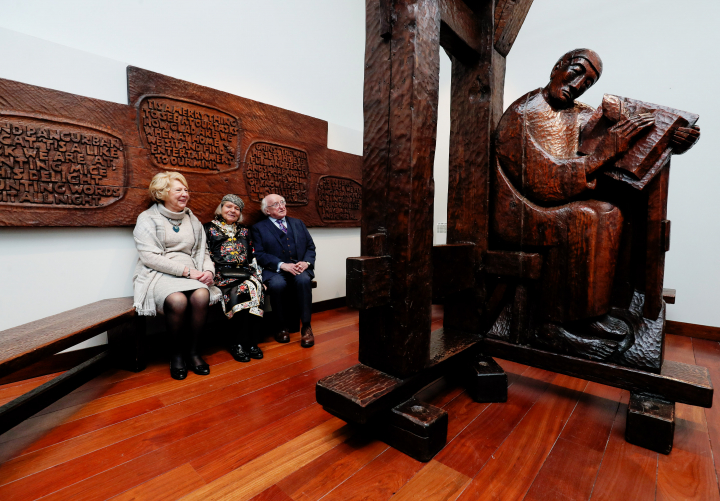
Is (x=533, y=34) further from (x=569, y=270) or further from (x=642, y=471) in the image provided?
(x=642, y=471)

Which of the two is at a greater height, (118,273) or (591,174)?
(591,174)

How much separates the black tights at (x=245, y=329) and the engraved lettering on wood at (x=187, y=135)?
109cm

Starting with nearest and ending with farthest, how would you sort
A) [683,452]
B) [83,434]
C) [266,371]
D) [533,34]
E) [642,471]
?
[642,471], [683,452], [83,434], [266,371], [533,34]

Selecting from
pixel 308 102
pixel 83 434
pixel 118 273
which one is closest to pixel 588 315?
pixel 83 434

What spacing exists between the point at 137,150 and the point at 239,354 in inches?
56.9

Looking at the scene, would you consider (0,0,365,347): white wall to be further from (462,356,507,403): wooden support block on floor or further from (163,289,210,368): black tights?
(462,356,507,403): wooden support block on floor

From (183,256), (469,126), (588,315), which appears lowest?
(588,315)

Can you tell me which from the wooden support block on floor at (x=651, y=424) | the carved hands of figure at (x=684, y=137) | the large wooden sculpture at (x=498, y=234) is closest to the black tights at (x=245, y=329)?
the large wooden sculpture at (x=498, y=234)

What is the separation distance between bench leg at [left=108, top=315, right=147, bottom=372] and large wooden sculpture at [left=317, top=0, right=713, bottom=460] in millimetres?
1381

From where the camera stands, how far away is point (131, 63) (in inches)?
84.8

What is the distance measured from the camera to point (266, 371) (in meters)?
1.94

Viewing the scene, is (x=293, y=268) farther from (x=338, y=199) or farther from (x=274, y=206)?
(x=338, y=199)

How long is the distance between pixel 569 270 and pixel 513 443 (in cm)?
72

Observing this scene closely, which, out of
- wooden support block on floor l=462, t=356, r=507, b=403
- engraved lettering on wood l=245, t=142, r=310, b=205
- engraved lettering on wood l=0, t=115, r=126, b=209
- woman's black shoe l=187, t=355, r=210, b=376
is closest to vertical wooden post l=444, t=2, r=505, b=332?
wooden support block on floor l=462, t=356, r=507, b=403
